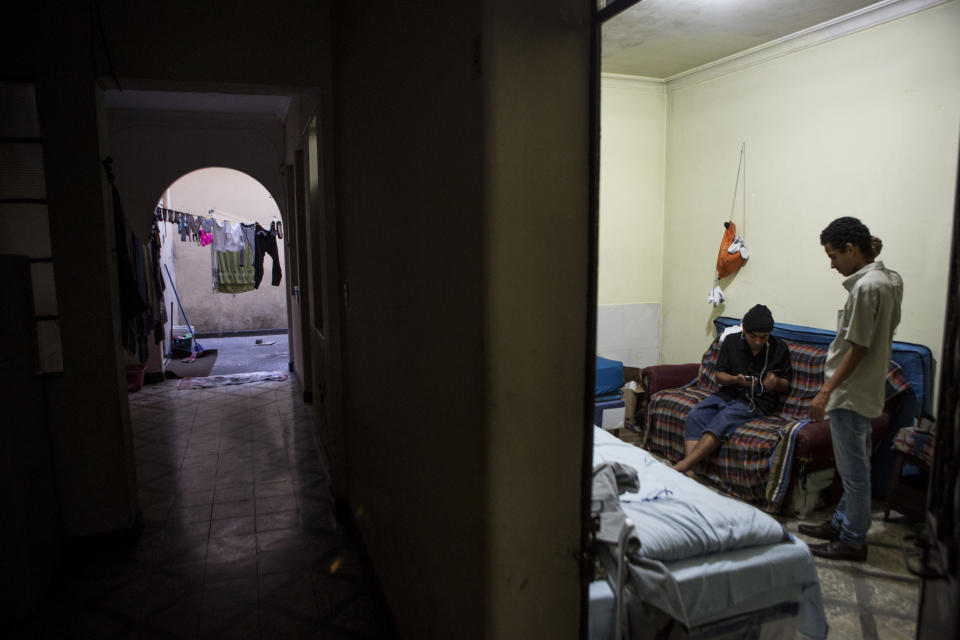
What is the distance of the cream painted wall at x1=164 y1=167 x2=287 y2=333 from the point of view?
11.0 meters

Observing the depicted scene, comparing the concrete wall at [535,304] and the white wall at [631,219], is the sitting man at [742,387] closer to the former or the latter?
the white wall at [631,219]

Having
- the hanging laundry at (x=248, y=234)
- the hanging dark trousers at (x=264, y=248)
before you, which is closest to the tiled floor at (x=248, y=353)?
the hanging dark trousers at (x=264, y=248)

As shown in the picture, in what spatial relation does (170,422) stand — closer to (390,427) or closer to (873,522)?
(390,427)

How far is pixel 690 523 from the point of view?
7.34ft

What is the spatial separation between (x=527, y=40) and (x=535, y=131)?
0.17 meters

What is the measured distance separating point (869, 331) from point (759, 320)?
49.0 inches

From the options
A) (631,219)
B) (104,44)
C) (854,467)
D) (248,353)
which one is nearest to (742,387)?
(854,467)

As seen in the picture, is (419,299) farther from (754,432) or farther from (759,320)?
(759,320)

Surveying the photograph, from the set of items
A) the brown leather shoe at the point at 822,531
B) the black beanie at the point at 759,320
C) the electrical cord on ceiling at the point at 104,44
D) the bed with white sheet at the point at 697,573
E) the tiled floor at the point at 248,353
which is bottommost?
the brown leather shoe at the point at 822,531

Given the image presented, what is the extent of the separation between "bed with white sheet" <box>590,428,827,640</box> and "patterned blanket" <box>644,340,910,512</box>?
1407mm

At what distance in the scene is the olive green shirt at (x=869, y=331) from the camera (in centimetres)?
288

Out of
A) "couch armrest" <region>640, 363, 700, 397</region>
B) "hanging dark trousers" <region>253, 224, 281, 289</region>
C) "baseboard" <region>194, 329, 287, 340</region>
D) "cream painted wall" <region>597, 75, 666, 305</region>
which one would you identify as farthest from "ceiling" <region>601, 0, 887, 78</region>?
"baseboard" <region>194, 329, 287, 340</region>

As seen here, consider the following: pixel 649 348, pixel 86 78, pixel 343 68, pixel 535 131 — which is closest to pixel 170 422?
pixel 86 78

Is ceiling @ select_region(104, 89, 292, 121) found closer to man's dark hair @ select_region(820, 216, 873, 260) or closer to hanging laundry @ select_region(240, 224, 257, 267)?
hanging laundry @ select_region(240, 224, 257, 267)
